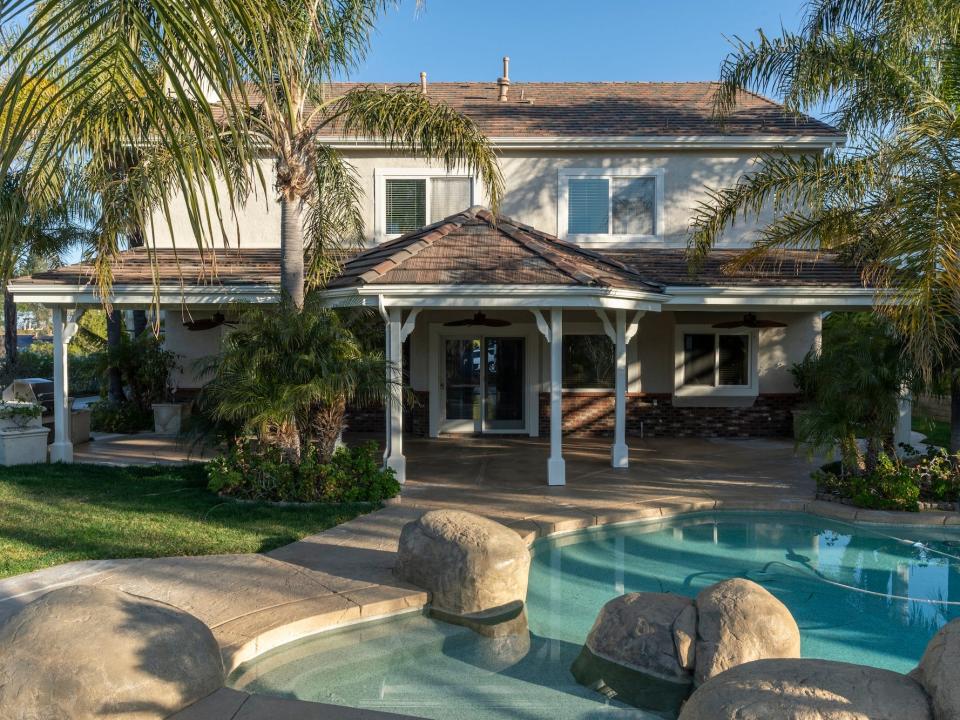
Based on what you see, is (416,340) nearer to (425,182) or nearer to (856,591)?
(425,182)

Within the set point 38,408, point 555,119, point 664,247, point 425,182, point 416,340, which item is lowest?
point 38,408

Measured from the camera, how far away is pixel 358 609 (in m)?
6.41

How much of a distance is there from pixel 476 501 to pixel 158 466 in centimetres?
534

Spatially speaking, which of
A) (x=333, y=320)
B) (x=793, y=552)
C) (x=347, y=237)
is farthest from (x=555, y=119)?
(x=793, y=552)

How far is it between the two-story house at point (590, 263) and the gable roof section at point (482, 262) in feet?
0.37

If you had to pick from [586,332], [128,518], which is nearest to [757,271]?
[586,332]

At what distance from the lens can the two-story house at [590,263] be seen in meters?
13.1

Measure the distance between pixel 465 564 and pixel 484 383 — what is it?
1047 cm

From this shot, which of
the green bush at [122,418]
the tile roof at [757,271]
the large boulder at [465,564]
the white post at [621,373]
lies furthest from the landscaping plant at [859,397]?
the green bush at [122,418]

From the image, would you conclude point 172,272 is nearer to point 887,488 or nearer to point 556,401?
point 556,401

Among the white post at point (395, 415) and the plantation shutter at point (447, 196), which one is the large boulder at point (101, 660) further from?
the plantation shutter at point (447, 196)

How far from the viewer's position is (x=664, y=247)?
15977 millimetres

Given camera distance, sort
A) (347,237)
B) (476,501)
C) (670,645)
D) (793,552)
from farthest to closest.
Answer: (347,237), (476,501), (793,552), (670,645)

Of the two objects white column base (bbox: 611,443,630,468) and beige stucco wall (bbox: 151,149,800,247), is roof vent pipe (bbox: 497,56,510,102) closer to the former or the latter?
beige stucco wall (bbox: 151,149,800,247)
